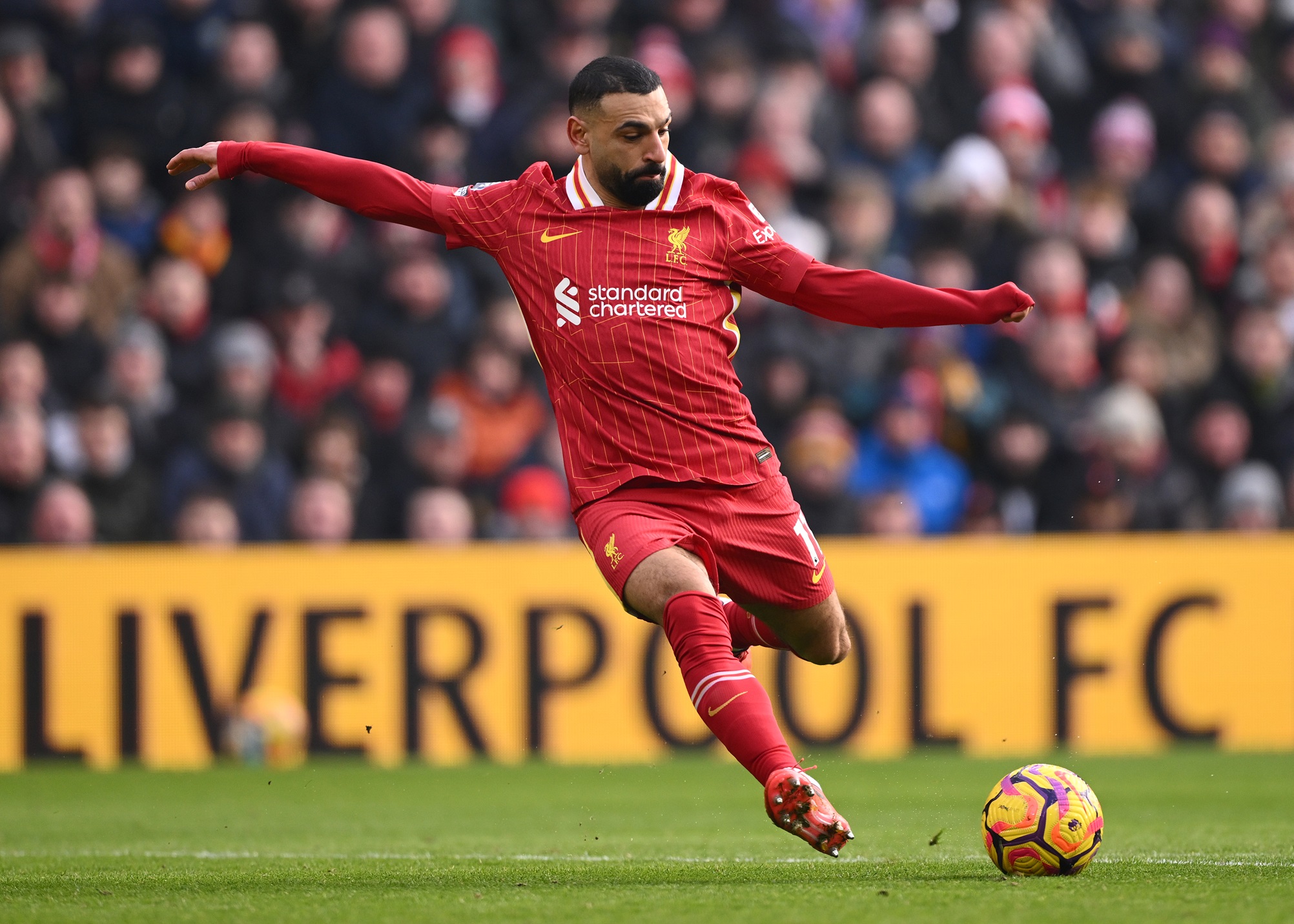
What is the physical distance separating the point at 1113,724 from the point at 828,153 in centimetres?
437

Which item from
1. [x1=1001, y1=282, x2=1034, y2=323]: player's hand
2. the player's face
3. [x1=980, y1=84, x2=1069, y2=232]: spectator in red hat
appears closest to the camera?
[x1=1001, y1=282, x2=1034, y2=323]: player's hand

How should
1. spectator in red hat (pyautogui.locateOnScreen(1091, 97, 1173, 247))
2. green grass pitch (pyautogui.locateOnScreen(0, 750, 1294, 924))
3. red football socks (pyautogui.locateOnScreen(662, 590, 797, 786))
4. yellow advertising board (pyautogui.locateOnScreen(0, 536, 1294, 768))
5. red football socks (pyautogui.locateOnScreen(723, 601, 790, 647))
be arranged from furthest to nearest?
spectator in red hat (pyautogui.locateOnScreen(1091, 97, 1173, 247)), yellow advertising board (pyautogui.locateOnScreen(0, 536, 1294, 768)), red football socks (pyautogui.locateOnScreen(723, 601, 790, 647)), red football socks (pyautogui.locateOnScreen(662, 590, 797, 786)), green grass pitch (pyautogui.locateOnScreen(0, 750, 1294, 924))

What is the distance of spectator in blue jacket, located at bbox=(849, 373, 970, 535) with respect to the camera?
11.6 m

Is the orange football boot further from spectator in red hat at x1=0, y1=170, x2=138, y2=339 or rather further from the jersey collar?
spectator in red hat at x1=0, y1=170, x2=138, y2=339

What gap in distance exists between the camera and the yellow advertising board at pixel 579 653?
1083 centimetres

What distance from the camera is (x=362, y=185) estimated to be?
19.8 feet

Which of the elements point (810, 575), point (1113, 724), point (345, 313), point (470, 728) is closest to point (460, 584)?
point (470, 728)

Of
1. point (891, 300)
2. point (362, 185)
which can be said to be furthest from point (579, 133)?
point (891, 300)

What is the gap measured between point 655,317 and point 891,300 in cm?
72

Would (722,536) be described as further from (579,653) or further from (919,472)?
(919,472)

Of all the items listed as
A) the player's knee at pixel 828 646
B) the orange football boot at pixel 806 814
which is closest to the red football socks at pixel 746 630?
the player's knee at pixel 828 646

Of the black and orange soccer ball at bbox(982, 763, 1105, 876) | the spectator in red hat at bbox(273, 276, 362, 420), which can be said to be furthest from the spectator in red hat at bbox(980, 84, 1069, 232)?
the black and orange soccer ball at bbox(982, 763, 1105, 876)

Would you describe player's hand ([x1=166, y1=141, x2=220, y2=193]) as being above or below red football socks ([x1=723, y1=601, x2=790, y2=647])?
above

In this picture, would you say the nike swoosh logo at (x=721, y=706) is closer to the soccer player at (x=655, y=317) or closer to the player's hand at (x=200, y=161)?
the soccer player at (x=655, y=317)
